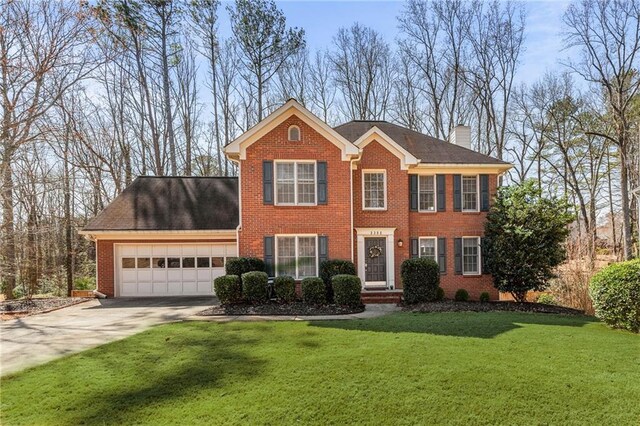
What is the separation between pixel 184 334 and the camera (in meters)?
8.16

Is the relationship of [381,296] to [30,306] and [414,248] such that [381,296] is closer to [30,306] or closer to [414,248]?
[414,248]

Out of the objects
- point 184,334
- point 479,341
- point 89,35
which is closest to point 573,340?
point 479,341

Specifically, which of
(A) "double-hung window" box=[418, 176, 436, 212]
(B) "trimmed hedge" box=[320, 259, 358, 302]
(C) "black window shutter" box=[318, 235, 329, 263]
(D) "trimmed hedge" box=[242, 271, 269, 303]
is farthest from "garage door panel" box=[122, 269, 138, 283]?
(A) "double-hung window" box=[418, 176, 436, 212]

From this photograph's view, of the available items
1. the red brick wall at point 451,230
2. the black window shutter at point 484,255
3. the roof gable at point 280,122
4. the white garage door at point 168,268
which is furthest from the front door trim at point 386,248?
the white garage door at point 168,268

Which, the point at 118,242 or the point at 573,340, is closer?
the point at 573,340

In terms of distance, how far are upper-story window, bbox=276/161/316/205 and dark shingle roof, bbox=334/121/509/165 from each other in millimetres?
3222

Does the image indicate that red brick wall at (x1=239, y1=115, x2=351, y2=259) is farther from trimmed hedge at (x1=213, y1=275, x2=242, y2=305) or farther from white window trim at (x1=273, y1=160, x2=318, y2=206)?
trimmed hedge at (x1=213, y1=275, x2=242, y2=305)

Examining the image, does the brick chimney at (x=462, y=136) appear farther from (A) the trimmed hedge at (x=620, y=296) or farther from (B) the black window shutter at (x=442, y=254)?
(A) the trimmed hedge at (x=620, y=296)

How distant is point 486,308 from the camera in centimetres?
1176

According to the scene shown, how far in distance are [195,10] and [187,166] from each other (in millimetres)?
9553

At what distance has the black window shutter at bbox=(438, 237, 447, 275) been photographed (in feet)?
48.7

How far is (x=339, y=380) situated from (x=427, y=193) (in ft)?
36.4

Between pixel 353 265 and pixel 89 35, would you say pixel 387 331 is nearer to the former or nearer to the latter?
pixel 353 265

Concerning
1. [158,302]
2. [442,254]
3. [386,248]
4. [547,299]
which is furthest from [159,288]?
[547,299]
